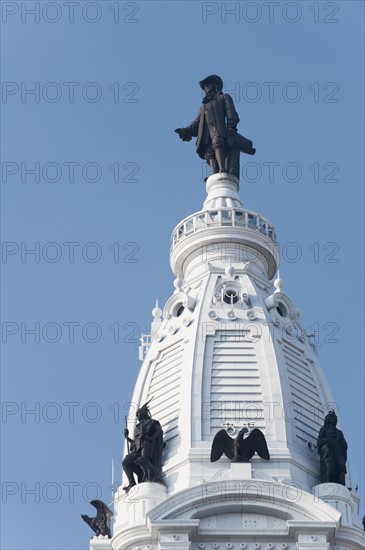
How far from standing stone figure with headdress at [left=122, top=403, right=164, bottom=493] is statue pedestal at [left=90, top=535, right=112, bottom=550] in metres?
2.61

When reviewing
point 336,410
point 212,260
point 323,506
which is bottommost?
point 323,506

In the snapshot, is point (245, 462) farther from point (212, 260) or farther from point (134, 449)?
point (212, 260)

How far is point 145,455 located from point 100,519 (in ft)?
12.6

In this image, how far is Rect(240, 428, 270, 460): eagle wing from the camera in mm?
104812

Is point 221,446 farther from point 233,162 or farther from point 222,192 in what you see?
point 233,162

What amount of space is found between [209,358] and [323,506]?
10.9 metres

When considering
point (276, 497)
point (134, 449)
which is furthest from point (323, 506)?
point (134, 449)

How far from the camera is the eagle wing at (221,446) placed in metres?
105

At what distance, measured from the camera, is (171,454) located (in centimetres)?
10644

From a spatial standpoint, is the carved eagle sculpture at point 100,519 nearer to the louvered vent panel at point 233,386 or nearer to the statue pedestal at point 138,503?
the statue pedestal at point 138,503

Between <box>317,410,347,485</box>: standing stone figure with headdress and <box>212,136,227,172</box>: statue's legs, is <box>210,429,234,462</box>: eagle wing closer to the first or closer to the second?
<box>317,410,347,485</box>: standing stone figure with headdress

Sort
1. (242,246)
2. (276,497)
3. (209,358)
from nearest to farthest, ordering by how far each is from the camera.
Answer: (276,497) < (209,358) < (242,246)

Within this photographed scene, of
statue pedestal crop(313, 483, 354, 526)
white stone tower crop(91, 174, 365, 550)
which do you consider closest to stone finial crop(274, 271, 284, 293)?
white stone tower crop(91, 174, 365, 550)

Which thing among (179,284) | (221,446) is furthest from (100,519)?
(179,284)
